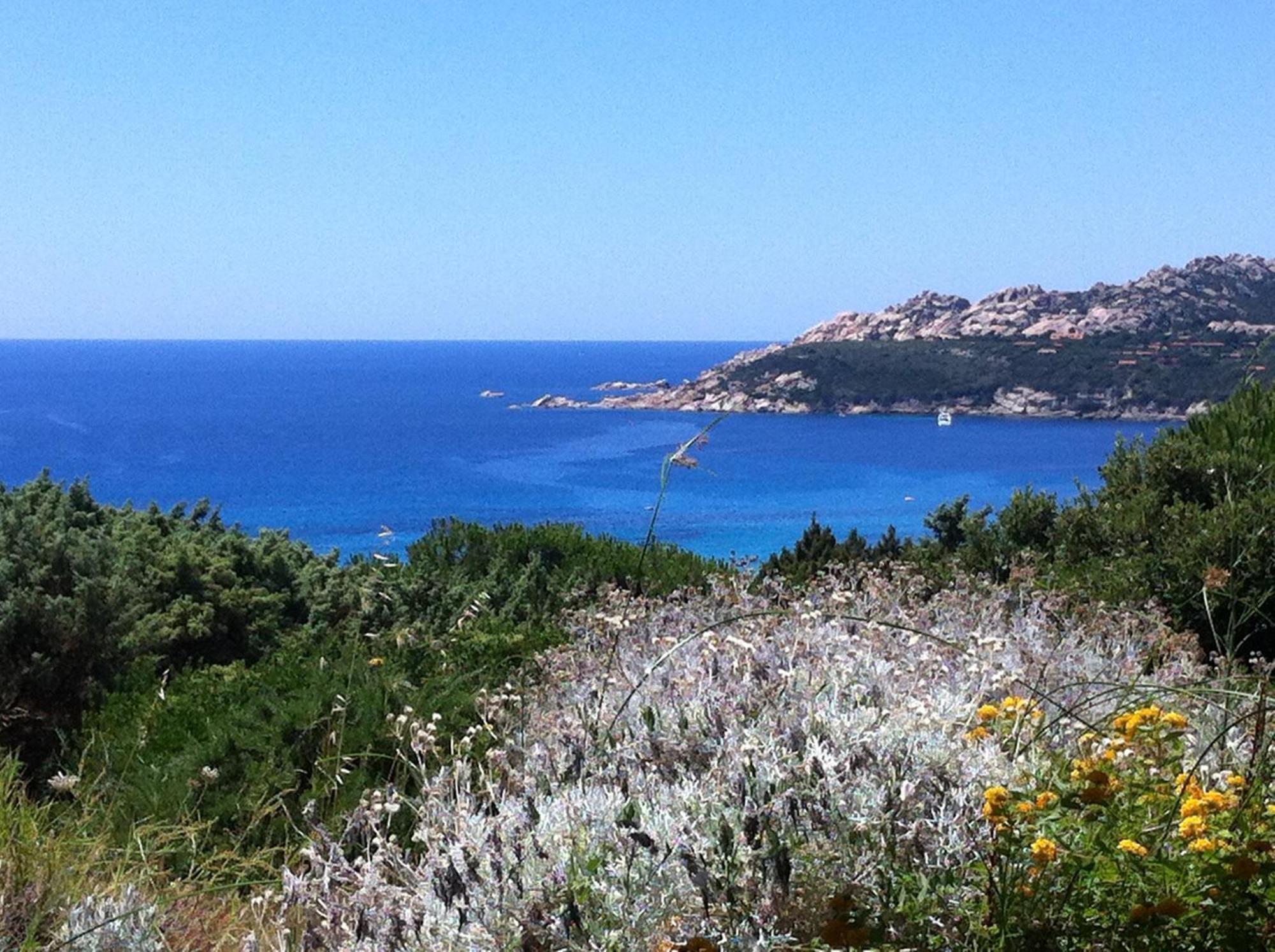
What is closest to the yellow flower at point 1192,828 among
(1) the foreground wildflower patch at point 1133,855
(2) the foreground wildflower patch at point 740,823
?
(1) the foreground wildflower patch at point 1133,855

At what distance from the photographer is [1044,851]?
2.19 metres

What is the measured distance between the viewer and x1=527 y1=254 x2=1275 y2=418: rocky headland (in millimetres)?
76938

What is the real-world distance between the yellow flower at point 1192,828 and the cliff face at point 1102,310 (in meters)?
84.5

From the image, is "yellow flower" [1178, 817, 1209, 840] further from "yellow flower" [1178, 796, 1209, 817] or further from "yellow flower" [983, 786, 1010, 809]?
"yellow flower" [983, 786, 1010, 809]

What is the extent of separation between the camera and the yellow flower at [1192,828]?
2.24m

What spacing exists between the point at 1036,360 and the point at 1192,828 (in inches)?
3480

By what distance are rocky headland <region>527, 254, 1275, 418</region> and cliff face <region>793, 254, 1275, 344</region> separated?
0.19 meters

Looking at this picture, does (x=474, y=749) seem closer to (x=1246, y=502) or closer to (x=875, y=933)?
(x=875, y=933)

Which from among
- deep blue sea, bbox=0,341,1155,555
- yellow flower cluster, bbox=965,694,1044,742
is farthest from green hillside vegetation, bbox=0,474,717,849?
deep blue sea, bbox=0,341,1155,555

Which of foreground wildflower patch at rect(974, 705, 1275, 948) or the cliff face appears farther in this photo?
the cliff face

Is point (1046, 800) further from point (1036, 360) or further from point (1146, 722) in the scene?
point (1036, 360)

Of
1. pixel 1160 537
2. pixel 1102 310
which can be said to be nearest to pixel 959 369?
pixel 1102 310

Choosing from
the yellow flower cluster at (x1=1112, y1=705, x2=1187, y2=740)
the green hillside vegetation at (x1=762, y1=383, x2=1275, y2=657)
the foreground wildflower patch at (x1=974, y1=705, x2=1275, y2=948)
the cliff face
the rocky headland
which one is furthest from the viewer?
the cliff face

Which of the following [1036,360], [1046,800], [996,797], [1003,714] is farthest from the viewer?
[1036,360]
